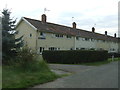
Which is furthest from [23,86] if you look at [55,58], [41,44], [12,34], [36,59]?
[41,44]

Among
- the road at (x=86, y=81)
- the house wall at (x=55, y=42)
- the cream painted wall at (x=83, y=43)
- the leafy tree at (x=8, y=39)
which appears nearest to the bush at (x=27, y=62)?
the road at (x=86, y=81)

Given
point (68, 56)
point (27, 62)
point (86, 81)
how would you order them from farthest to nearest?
point (68, 56), point (27, 62), point (86, 81)

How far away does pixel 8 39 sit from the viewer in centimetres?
1550

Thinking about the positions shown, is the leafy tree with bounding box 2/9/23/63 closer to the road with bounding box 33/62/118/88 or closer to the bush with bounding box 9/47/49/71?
the bush with bounding box 9/47/49/71

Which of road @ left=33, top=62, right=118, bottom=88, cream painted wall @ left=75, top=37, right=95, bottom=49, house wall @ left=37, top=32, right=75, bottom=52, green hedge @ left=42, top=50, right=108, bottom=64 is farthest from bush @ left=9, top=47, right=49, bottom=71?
cream painted wall @ left=75, top=37, right=95, bottom=49

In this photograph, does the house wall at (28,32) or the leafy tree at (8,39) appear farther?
the house wall at (28,32)

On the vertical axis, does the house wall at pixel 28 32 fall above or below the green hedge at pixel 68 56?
above

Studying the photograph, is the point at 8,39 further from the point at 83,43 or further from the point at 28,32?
the point at 83,43

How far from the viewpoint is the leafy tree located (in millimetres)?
15492

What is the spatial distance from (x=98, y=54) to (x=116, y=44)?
125 feet

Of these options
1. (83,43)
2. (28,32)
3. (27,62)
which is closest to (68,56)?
(28,32)

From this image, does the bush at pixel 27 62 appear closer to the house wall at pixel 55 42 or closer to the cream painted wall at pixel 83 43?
the house wall at pixel 55 42

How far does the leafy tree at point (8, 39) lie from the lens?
15.5 metres

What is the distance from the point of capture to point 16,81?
8844 mm
